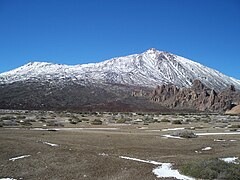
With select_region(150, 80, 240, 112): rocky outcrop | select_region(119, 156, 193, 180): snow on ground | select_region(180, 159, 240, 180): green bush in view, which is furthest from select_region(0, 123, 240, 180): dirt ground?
select_region(150, 80, 240, 112): rocky outcrop

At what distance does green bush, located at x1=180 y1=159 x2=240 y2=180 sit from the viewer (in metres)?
15.7

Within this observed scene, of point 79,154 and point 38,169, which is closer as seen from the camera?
point 38,169

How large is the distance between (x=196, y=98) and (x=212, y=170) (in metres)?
157

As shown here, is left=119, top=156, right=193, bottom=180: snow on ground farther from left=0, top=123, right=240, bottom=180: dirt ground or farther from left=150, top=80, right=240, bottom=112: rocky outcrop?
left=150, top=80, right=240, bottom=112: rocky outcrop

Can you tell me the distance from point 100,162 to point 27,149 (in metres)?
7.35

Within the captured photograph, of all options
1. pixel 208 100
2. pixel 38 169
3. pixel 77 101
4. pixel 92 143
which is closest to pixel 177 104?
pixel 208 100

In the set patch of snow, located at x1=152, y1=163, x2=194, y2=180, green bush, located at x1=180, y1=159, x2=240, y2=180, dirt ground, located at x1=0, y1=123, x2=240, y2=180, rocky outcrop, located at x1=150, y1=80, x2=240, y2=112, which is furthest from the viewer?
rocky outcrop, located at x1=150, y1=80, x2=240, y2=112

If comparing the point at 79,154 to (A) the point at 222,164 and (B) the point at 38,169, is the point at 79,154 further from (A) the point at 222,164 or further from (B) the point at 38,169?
(A) the point at 222,164

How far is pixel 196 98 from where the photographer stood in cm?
16825

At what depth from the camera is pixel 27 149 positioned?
78.8 feet

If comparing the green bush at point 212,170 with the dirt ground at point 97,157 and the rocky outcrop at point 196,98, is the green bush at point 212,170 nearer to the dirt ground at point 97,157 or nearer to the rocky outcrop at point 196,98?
the dirt ground at point 97,157

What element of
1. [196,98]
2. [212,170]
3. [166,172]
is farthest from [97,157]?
[196,98]

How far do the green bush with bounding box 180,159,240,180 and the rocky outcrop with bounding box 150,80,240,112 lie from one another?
140 metres

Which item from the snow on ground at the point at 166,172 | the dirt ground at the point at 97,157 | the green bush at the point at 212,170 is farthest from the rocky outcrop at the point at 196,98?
the green bush at the point at 212,170
